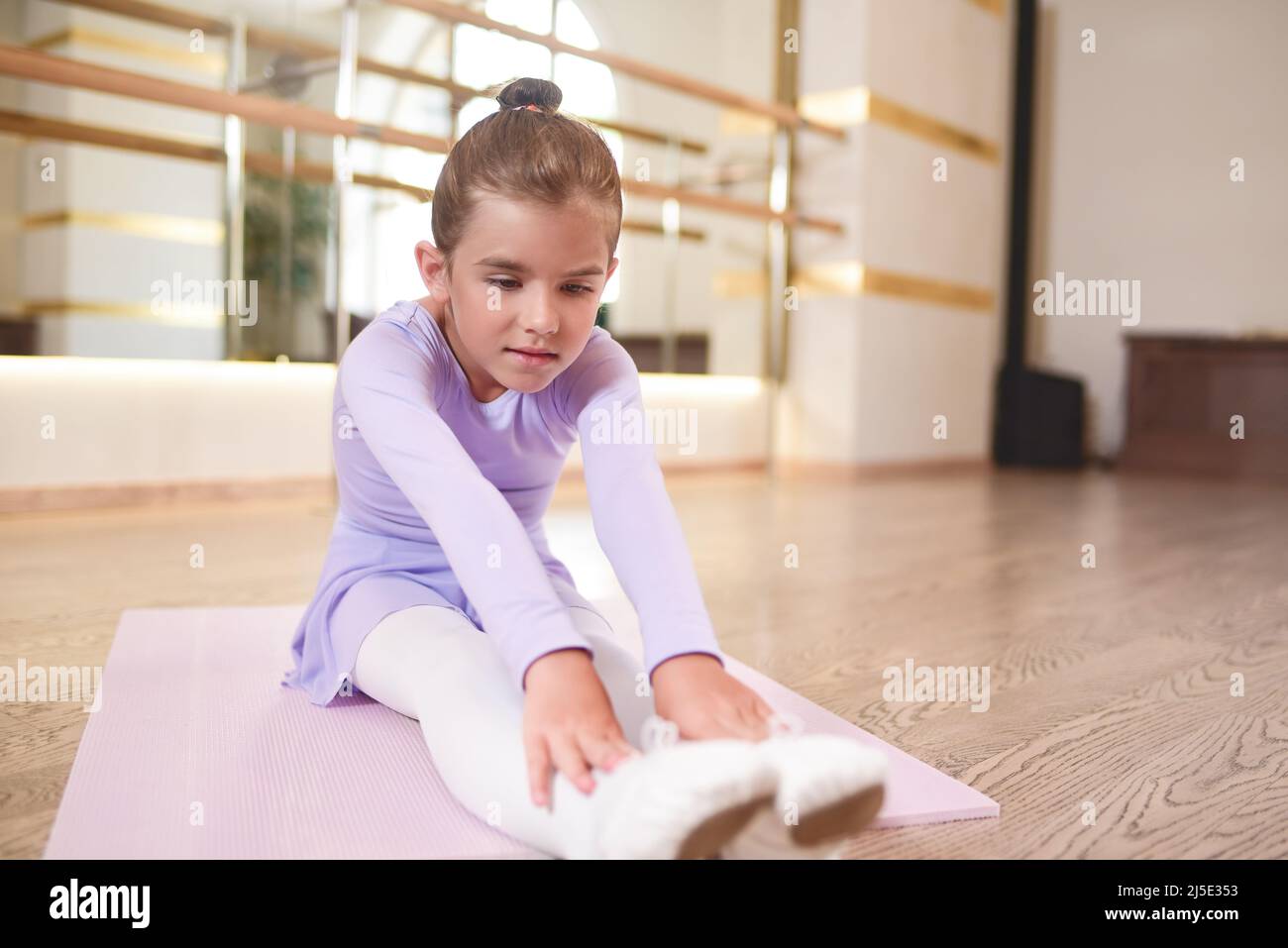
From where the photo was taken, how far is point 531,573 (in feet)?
2.51

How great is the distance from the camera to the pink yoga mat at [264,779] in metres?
0.71

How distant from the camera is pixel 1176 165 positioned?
526 centimetres

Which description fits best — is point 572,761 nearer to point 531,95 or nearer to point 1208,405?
point 531,95

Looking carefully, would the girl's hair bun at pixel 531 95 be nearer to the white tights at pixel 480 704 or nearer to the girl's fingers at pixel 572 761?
the white tights at pixel 480 704

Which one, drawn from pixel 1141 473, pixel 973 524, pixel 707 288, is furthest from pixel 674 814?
pixel 1141 473

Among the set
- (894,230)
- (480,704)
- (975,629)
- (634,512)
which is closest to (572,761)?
(480,704)

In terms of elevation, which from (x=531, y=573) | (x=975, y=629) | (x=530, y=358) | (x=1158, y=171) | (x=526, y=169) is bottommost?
(x=975, y=629)

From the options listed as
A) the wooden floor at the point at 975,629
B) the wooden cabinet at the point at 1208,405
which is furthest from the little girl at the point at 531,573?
the wooden cabinet at the point at 1208,405

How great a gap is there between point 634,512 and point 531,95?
383mm

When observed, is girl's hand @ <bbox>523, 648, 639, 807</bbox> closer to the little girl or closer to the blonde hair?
the little girl

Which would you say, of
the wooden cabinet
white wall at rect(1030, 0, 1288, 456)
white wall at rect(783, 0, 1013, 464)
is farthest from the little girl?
white wall at rect(1030, 0, 1288, 456)

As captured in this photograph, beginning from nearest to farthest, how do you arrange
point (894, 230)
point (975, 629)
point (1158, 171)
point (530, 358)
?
point (530, 358)
point (975, 629)
point (894, 230)
point (1158, 171)

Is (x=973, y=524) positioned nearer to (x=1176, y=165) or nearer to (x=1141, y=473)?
(x=1141, y=473)

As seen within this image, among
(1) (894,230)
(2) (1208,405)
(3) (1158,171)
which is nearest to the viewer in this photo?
(1) (894,230)
